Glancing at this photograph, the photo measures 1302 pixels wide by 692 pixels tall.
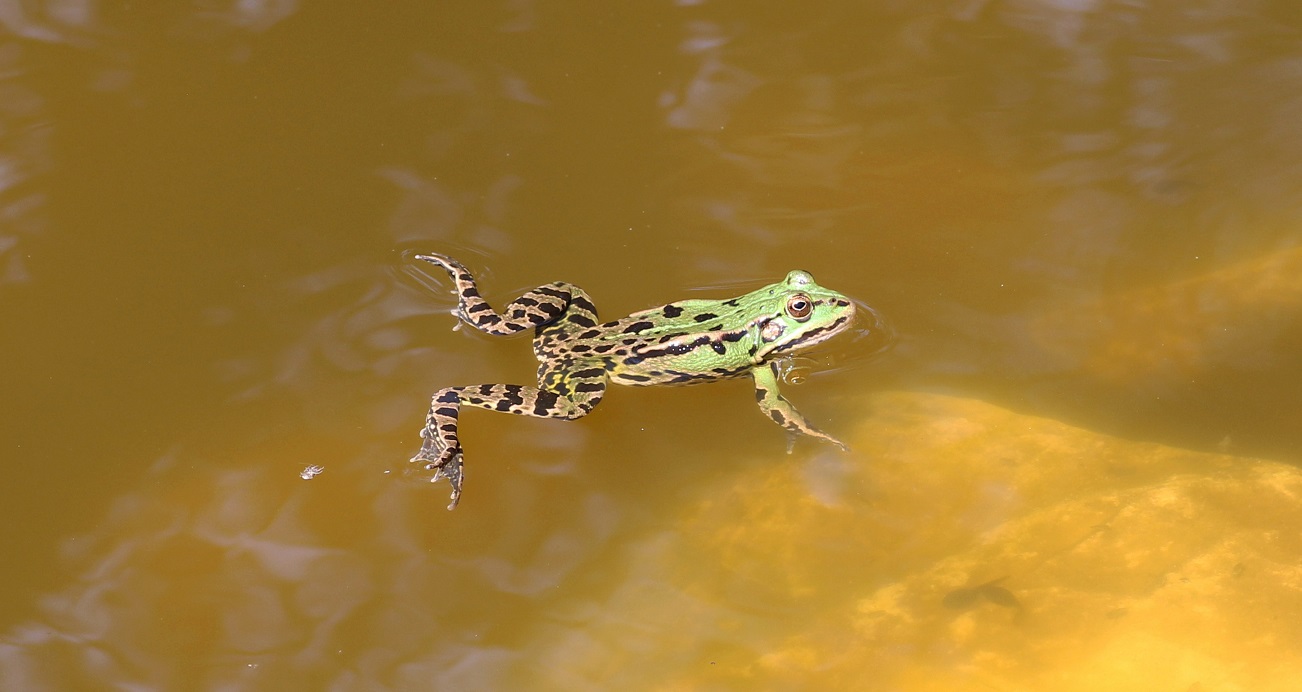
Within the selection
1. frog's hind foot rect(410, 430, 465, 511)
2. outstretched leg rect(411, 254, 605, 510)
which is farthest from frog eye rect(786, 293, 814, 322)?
frog's hind foot rect(410, 430, 465, 511)

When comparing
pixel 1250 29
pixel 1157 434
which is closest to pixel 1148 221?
pixel 1157 434

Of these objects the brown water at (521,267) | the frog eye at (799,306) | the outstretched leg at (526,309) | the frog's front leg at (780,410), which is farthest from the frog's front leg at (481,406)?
the frog eye at (799,306)

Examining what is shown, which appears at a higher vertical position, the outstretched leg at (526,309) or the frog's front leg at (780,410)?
the outstretched leg at (526,309)

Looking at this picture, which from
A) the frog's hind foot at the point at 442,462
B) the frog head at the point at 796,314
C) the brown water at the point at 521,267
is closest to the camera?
the brown water at the point at 521,267

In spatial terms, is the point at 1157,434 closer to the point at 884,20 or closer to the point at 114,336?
the point at 884,20

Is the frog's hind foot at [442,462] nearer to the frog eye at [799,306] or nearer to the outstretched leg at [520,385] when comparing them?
the outstretched leg at [520,385]

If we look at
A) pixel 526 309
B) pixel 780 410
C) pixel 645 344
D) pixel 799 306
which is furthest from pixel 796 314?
pixel 526 309

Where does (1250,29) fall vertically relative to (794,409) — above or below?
above
